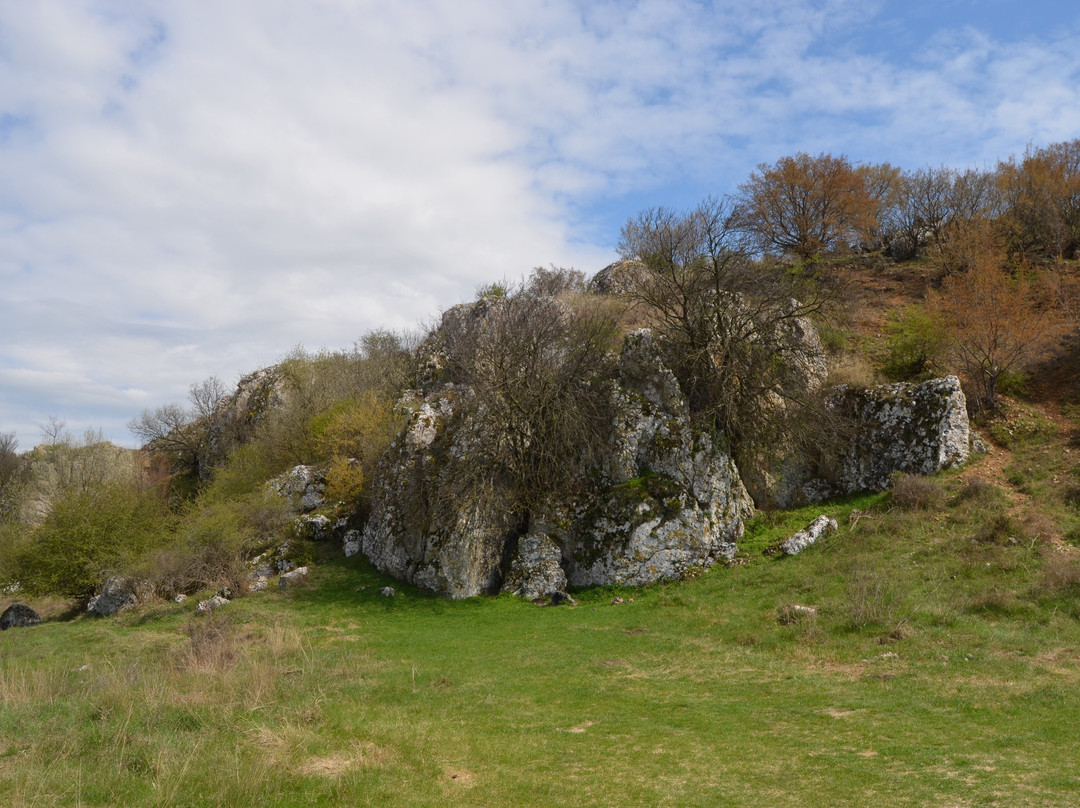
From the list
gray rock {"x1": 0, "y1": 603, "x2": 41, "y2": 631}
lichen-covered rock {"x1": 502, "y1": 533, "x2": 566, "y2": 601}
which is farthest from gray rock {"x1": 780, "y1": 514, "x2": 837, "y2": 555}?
gray rock {"x1": 0, "y1": 603, "x2": 41, "y2": 631}

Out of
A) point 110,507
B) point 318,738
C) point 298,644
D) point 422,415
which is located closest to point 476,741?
point 318,738

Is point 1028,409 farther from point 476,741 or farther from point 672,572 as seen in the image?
point 476,741

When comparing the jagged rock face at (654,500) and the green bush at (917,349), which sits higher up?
the green bush at (917,349)

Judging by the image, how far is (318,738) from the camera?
9.09 m

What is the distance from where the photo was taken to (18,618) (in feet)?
83.1

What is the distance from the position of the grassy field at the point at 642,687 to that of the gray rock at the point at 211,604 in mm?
625

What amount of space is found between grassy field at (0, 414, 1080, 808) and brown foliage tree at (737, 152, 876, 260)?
85.6 ft

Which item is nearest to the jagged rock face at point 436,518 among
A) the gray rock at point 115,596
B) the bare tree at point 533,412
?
the bare tree at point 533,412

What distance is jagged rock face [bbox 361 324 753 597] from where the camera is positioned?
22812mm

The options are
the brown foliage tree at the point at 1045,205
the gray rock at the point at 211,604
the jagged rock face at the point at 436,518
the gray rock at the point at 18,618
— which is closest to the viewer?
the gray rock at the point at 211,604

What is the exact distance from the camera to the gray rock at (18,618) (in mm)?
25172

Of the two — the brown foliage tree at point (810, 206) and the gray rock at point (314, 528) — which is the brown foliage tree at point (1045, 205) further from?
the gray rock at point (314, 528)

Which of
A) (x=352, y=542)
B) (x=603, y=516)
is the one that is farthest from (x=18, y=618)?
(x=603, y=516)

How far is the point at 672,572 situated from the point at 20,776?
18.5m
